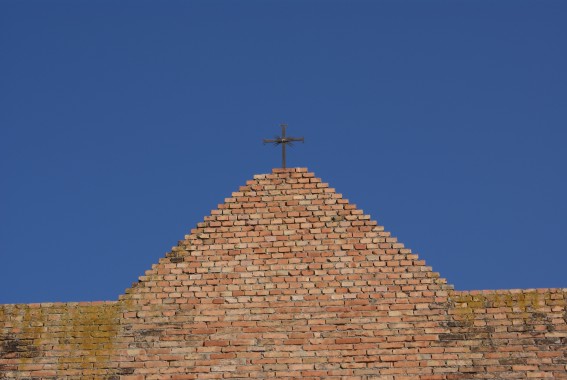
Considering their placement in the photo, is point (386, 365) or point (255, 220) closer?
point (386, 365)

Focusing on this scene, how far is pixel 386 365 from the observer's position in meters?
14.5

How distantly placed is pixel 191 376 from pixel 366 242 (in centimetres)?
299

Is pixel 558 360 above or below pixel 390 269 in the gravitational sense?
below

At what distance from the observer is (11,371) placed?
14.9 metres

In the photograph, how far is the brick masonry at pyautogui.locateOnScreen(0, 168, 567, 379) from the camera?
572 inches

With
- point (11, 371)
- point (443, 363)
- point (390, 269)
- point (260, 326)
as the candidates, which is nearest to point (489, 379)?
point (443, 363)

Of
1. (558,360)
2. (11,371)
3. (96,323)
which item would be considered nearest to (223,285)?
(96,323)

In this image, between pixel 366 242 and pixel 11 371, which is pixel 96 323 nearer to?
pixel 11 371

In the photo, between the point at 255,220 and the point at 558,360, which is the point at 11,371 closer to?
the point at 255,220

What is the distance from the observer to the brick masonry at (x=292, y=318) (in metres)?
14.5

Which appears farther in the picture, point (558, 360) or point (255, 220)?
point (255, 220)

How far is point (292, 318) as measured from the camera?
14.8 m

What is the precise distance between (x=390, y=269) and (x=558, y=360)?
2.49 m

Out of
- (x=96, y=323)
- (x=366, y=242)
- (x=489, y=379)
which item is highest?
(x=366, y=242)
